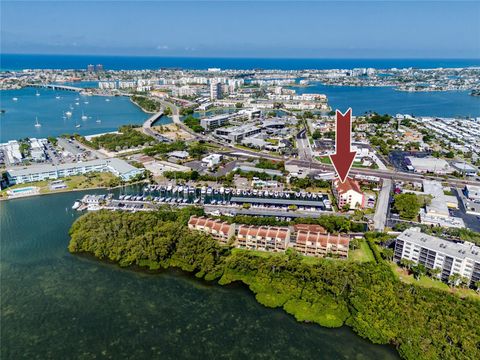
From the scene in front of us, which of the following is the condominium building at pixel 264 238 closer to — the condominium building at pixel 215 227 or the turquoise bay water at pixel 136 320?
the condominium building at pixel 215 227

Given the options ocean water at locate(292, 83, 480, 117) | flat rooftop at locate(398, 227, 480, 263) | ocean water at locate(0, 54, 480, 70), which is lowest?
flat rooftop at locate(398, 227, 480, 263)

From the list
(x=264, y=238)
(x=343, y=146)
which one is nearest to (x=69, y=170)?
(x=264, y=238)

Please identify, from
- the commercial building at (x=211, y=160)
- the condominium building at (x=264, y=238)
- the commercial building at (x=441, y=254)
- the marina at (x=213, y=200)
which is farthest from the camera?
the commercial building at (x=211, y=160)

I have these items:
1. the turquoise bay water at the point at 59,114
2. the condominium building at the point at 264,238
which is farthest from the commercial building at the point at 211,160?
the turquoise bay water at the point at 59,114

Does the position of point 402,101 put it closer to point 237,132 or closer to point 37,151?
point 237,132

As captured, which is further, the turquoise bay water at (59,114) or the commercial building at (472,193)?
the turquoise bay water at (59,114)

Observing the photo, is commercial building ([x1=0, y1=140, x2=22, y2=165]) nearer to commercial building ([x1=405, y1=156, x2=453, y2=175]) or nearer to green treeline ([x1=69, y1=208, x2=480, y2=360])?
green treeline ([x1=69, y1=208, x2=480, y2=360])

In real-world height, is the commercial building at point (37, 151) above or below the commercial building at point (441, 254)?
above

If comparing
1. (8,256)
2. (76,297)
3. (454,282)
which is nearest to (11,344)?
(76,297)

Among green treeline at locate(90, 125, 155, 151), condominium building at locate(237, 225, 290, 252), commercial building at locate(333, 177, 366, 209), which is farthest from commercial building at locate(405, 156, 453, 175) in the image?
green treeline at locate(90, 125, 155, 151)
